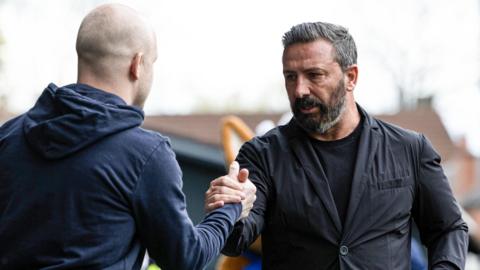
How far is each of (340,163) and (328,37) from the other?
0.58 m

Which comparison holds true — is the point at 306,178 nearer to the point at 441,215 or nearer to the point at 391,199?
the point at 391,199

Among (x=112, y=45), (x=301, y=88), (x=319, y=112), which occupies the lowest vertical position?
(x=319, y=112)

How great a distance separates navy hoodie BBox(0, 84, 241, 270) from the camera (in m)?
2.99

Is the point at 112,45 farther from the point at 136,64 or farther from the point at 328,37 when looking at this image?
the point at 328,37

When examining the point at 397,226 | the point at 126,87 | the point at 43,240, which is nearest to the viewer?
the point at 43,240

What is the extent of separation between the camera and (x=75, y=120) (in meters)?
3.02

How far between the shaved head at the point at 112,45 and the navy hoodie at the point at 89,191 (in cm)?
8

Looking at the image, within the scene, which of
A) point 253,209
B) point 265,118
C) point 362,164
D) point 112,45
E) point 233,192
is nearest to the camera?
point 112,45

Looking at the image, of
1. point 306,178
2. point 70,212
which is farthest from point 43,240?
point 306,178

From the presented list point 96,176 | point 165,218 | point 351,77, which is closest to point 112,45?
point 96,176

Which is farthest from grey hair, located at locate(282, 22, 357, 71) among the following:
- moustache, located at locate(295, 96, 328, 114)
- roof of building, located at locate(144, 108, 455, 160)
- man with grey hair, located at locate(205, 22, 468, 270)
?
roof of building, located at locate(144, 108, 455, 160)

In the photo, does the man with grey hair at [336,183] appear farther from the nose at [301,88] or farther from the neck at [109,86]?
the neck at [109,86]

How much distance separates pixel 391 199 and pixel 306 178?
38 centimetres

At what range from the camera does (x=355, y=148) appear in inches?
163
